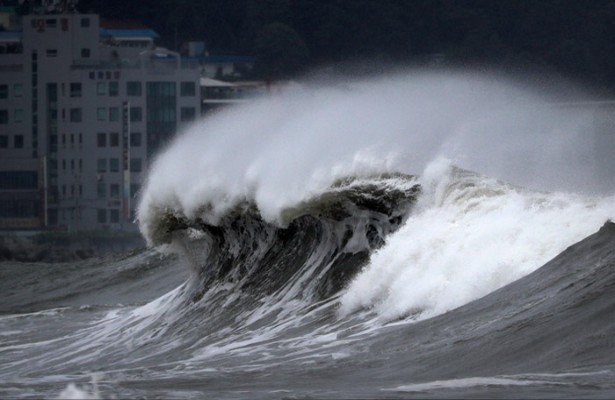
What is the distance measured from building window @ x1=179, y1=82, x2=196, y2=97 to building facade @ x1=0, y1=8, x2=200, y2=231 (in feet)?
0.18

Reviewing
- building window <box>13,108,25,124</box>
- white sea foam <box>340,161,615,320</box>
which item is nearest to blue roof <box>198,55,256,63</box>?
building window <box>13,108,25,124</box>

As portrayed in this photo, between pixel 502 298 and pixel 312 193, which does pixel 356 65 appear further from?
pixel 502 298

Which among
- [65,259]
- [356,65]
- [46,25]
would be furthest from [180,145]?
[356,65]

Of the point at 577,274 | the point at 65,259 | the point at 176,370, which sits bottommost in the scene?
Result: the point at 65,259

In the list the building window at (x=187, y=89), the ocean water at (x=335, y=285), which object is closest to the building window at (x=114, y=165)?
the building window at (x=187, y=89)

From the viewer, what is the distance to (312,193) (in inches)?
891

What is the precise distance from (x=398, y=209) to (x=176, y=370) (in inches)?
235

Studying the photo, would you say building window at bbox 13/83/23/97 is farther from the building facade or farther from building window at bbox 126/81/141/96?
building window at bbox 126/81/141/96

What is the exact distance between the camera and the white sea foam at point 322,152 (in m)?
23.5

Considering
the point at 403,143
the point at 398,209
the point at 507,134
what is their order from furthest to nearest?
the point at 507,134, the point at 403,143, the point at 398,209

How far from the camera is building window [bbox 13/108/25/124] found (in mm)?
88438

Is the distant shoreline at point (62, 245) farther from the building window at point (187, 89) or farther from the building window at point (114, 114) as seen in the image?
the building window at point (187, 89)

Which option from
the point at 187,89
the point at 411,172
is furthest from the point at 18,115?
the point at 411,172

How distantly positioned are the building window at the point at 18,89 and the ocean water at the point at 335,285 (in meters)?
54.2
